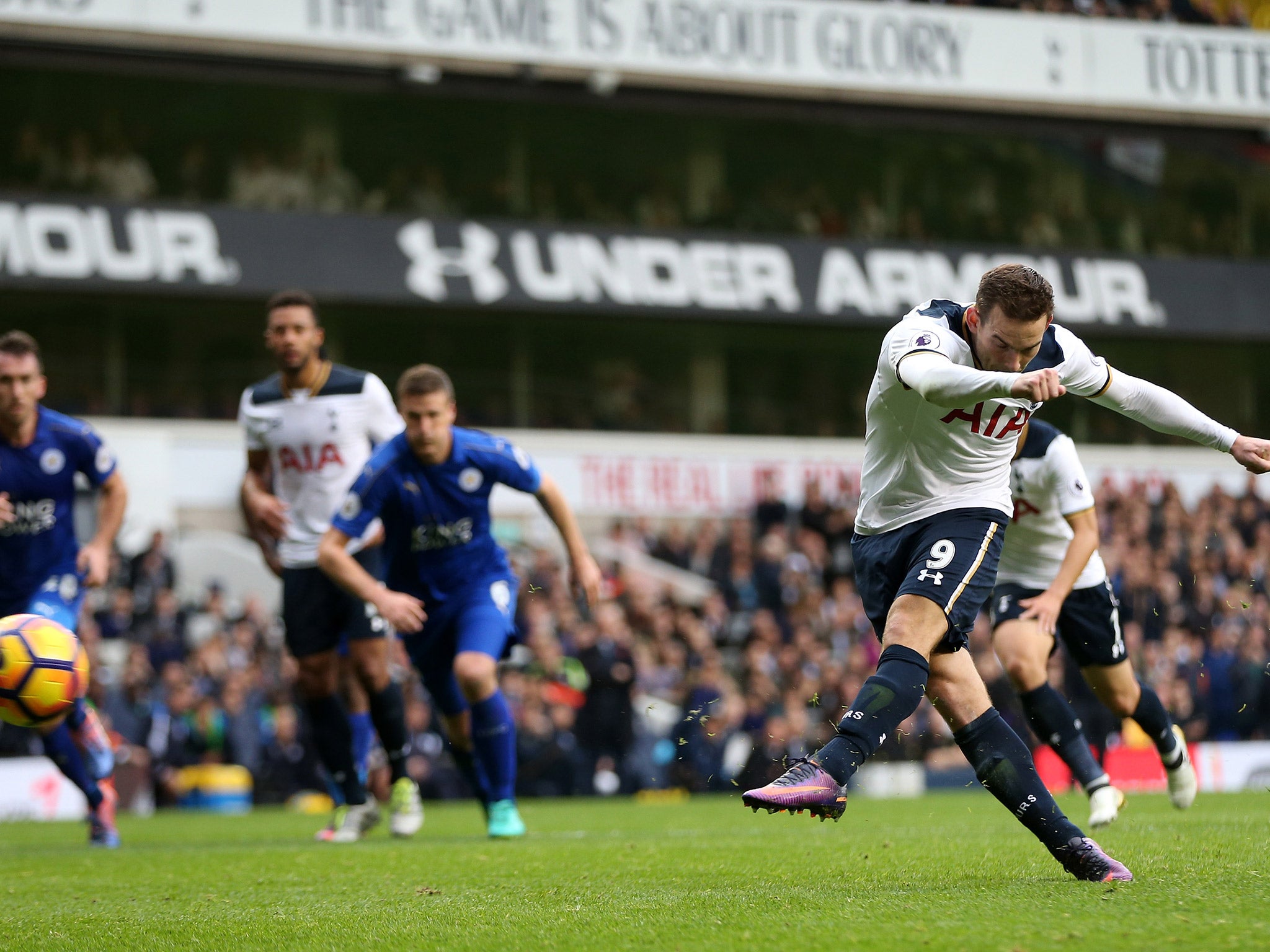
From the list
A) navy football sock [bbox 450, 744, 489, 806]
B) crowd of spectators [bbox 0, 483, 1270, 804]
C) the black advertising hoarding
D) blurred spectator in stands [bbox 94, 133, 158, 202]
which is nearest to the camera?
navy football sock [bbox 450, 744, 489, 806]

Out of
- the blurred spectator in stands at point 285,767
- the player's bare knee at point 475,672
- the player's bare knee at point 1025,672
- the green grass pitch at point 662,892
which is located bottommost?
the blurred spectator in stands at point 285,767

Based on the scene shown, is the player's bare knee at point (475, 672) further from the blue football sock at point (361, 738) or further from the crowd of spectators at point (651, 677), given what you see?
the crowd of spectators at point (651, 677)

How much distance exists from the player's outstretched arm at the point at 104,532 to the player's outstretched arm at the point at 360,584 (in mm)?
1282

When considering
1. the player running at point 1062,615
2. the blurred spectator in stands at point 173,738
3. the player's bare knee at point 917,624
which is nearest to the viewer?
the player's bare knee at point 917,624

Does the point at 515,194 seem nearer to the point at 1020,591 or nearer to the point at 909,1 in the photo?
the point at 909,1

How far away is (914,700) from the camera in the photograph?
5066 millimetres

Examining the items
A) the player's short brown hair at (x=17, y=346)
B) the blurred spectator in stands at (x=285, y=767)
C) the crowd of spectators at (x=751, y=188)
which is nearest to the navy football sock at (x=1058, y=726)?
the player's short brown hair at (x=17, y=346)

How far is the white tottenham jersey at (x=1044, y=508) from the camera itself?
27.3ft

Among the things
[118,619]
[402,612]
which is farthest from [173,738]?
[402,612]

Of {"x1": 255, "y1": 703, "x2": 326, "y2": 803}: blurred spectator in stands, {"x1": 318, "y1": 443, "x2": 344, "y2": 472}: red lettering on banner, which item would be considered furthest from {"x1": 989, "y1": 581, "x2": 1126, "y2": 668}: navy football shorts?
{"x1": 255, "y1": 703, "x2": 326, "y2": 803}: blurred spectator in stands

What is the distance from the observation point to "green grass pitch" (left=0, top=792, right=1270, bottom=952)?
4.18m

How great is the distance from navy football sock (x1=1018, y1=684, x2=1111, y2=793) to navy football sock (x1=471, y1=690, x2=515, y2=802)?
2.67 meters

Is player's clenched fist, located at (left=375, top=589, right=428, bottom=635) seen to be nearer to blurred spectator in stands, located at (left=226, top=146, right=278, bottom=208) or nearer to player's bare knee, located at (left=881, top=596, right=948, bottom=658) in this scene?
player's bare knee, located at (left=881, top=596, right=948, bottom=658)

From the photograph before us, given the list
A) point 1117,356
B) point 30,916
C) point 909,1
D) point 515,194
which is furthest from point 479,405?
point 30,916
